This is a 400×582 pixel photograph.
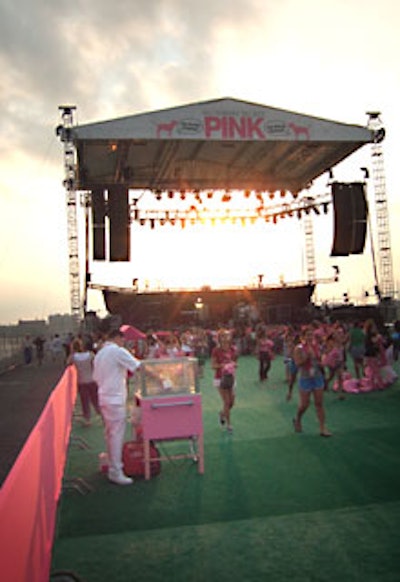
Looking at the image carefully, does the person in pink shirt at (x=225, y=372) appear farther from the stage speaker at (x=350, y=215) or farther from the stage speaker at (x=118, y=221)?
the stage speaker at (x=350, y=215)

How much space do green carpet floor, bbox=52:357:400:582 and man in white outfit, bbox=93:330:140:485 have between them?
0.85ft

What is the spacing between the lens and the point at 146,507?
5.42 meters

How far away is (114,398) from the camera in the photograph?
6.29 m

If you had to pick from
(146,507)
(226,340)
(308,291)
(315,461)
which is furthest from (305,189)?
(146,507)

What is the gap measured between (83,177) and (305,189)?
426 inches

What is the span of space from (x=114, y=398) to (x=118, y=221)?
12492 mm

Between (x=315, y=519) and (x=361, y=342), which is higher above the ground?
(x=361, y=342)

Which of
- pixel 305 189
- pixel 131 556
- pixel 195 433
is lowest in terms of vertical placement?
pixel 131 556

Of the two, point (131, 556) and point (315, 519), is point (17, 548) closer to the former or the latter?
point (131, 556)

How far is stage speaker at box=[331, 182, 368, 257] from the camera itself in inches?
771

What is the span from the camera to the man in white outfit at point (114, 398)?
6.25 m

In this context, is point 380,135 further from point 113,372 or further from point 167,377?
point 113,372

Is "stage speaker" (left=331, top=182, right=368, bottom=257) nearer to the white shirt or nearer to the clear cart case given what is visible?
the clear cart case

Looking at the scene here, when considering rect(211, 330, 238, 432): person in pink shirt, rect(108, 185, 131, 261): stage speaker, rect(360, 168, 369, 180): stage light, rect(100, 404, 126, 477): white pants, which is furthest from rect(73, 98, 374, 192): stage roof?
rect(100, 404, 126, 477): white pants
